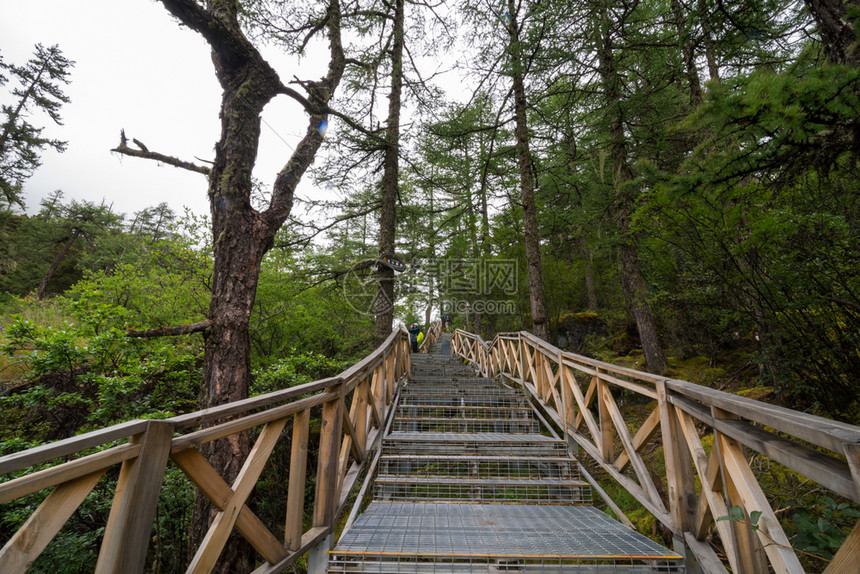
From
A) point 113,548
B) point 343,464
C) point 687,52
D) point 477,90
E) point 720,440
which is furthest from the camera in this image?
point 477,90

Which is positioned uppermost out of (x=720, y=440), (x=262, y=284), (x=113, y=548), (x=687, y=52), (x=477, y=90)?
(x=477, y=90)

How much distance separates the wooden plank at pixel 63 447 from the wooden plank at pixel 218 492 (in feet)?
0.63

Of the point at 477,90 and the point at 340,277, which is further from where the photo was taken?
the point at 477,90

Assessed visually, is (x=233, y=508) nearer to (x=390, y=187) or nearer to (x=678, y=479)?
(x=678, y=479)

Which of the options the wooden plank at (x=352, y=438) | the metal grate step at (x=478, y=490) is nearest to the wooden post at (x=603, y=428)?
the metal grate step at (x=478, y=490)

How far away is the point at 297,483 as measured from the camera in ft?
6.64

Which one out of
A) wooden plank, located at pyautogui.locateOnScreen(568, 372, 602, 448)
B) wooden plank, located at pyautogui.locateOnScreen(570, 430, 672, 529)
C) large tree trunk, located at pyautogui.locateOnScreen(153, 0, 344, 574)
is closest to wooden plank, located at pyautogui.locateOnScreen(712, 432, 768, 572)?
wooden plank, located at pyautogui.locateOnScreen(570, 430, 672, 529)

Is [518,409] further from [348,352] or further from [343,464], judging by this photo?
[348,352]

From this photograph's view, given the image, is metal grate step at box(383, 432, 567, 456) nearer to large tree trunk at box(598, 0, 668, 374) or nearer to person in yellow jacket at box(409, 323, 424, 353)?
large tree trunk at box(598, 0, 668, 374)

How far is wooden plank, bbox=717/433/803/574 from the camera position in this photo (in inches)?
52.5

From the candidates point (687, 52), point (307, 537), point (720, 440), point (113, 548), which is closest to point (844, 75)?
point (720, 440)

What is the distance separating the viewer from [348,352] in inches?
280

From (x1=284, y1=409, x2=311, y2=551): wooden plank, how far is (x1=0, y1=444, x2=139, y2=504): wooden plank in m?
0.93

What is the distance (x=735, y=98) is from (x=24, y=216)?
109 ft
